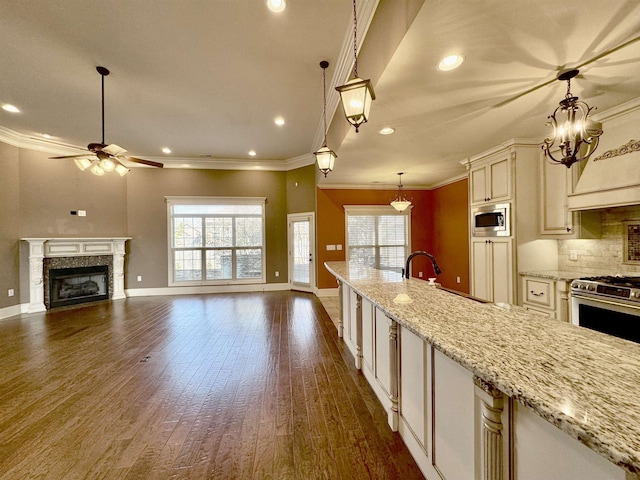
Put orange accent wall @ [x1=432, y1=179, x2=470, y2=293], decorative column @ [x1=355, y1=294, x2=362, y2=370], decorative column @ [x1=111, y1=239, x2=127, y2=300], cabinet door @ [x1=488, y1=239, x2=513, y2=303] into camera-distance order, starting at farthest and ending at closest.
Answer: decorative column @ [x1=111, y1=239, x2=127, y2=300] → orange accent wall @ [x1=432, y1=179, x2=470, y2=293] → cabinet door @ [x1=488, y1=239, x2=513, y2=303] → decorative column @ [x1=355, y1=294, x2=362, y2=370]

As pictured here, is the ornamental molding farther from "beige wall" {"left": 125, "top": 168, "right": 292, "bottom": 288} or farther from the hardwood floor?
"beige wall" {"left": 125, "top": 168, "right": 292, "bottom": 288}

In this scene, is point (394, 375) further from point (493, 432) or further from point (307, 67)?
point (307, 67)

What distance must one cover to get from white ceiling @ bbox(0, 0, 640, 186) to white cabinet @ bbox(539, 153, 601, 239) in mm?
515

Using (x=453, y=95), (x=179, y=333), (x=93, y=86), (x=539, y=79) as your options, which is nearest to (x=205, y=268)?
(x=179, y=333)

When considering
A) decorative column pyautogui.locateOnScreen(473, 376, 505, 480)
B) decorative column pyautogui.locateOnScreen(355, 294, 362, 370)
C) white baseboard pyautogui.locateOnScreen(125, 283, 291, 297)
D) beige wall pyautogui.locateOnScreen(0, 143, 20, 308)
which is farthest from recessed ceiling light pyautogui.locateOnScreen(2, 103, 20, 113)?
decorative column pyautogui.locateOnScreen(473, 376, 505, 480)

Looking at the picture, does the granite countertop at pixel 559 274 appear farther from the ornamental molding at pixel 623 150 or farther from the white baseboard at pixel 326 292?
the white baseboard at pixel 326 292

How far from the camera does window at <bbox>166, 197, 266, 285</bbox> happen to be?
6648 mm

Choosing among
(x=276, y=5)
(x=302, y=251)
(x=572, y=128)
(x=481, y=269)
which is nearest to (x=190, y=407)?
(x=276, y=5)

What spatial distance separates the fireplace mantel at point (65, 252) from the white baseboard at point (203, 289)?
339 mm

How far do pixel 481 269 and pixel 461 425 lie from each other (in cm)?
343

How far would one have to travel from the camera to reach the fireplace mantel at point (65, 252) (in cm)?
507

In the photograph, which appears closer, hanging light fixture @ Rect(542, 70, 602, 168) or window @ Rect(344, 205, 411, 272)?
hanging light fixture @ Rect(542, 70, 602, 168)

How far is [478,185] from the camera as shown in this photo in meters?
4.05

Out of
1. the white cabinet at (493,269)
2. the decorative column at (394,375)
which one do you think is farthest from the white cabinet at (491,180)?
the decorative column at (394,375)
